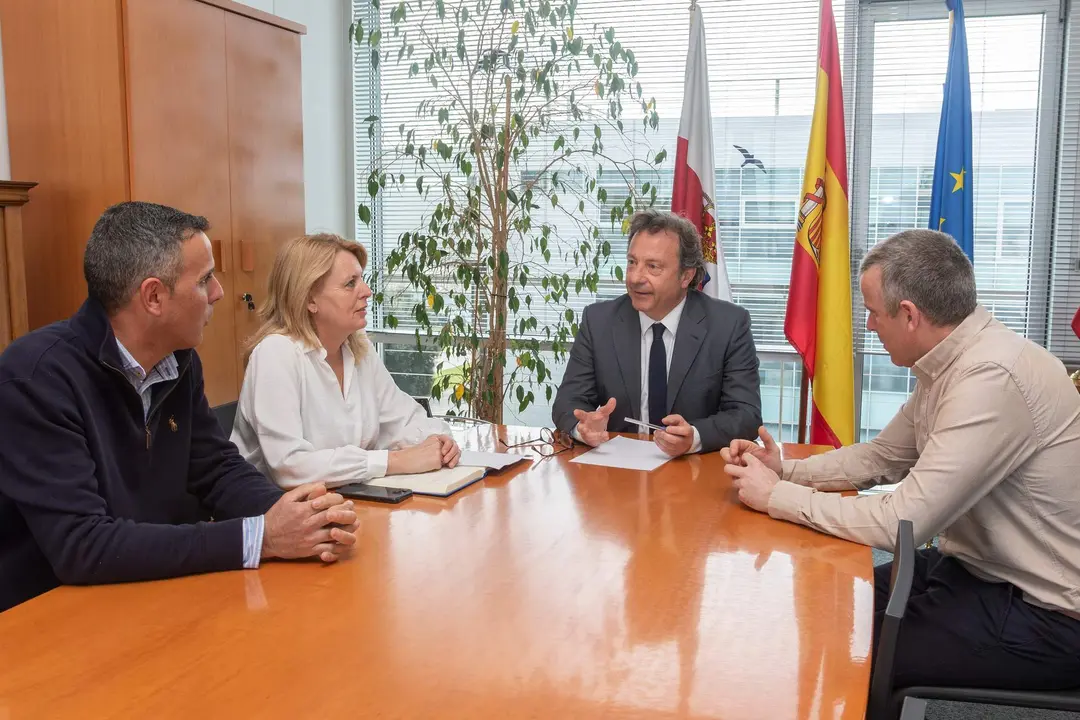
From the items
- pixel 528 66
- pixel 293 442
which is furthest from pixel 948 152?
pixel 293 442

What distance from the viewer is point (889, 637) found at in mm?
1268

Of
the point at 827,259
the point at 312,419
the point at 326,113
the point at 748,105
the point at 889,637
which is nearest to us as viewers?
the point at 889,637

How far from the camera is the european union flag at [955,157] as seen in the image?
152 inches

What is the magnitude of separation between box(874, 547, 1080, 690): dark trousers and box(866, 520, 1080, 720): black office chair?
29 mm

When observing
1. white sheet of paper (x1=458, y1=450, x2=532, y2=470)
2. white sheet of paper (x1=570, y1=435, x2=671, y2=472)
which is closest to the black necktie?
white sheet of paper (x1=570, y1=435, x2=671, y2=472)

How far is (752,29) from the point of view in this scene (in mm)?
4516

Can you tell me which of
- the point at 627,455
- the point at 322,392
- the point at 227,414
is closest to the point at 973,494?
the point at 627,455

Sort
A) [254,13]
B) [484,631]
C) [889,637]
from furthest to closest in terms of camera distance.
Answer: [254,13] < [484,631] < [889,637]

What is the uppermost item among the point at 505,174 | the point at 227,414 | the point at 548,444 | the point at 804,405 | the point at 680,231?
the point at 505,174

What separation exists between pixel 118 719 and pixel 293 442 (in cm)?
112

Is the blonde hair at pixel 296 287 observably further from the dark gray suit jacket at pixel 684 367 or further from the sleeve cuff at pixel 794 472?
the sleeve cuff at pixel 794 472

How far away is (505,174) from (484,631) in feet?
10.3

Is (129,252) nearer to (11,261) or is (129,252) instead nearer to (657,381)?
(11,261)

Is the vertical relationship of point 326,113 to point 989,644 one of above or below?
above
